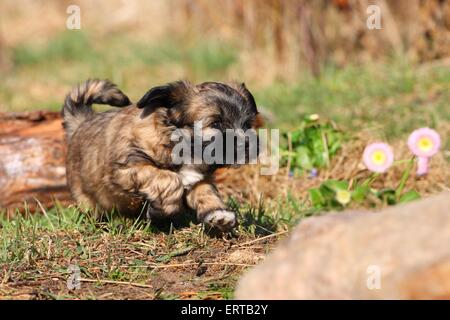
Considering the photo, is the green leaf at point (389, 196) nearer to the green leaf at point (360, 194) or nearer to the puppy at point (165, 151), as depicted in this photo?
the green leaf at point (360, 194)

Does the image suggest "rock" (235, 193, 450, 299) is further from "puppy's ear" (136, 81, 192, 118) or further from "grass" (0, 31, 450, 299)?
"puppy's ear" (136, 81, 192, 118)

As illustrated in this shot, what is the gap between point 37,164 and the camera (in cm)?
586

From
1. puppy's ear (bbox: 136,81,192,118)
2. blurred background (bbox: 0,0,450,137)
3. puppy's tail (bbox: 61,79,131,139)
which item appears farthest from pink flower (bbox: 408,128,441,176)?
blurred background (bbox: 0,0,450,137)

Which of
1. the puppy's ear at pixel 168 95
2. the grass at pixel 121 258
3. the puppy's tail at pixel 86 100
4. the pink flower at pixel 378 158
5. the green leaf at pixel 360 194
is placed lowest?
the grass at pixel 121 258

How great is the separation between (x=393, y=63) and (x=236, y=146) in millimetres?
5296

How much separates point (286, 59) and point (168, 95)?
537 cm

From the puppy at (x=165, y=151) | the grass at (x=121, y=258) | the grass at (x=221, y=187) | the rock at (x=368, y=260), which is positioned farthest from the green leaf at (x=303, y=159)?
the rock at (x=368, y=260)

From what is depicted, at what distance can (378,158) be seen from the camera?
173 inches

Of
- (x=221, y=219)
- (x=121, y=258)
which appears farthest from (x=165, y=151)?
(x=121, y=258)

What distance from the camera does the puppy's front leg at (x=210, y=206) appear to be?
4.30 metres

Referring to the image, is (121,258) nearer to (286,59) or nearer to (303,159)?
(303,159)

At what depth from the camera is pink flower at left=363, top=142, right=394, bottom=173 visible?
14.3 feet

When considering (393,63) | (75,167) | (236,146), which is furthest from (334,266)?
(393,63)

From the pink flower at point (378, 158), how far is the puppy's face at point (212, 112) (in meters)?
0.66
